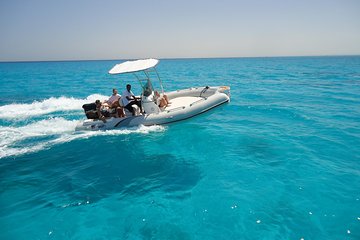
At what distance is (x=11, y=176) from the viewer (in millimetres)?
6949

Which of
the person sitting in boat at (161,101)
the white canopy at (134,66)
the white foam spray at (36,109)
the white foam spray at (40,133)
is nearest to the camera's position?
the white foam spray at (40,133)

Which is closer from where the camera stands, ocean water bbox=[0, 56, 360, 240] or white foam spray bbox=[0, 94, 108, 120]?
ocean water bbox=[0, 56, 360, 240]

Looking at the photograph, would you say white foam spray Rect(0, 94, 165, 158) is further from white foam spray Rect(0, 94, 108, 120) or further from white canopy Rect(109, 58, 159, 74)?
white canopy Rect(109, 58, 159, 74)

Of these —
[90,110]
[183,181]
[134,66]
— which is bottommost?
[183,181]

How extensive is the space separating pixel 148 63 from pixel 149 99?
1.50m

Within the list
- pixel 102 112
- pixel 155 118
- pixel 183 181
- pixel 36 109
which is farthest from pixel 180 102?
pixel 36 109

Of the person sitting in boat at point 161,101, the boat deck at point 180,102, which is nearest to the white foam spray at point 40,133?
the person sitting in boat at point 161,101

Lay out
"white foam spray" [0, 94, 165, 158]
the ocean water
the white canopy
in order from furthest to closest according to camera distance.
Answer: the white canopy → "white foam spray" [0, 94, 165, 158] → the ocean water

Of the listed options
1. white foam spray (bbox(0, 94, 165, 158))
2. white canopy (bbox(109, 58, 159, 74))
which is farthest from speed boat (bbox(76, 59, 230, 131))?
white foam spray (bbox(0, 94, 165, 158))

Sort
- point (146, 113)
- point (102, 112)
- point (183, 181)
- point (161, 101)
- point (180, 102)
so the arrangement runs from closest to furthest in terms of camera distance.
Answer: point (183, 181), point (102, 112), point (146, 113), point (161, 101), point (180, 102)

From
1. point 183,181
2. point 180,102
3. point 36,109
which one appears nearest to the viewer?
point 183,181

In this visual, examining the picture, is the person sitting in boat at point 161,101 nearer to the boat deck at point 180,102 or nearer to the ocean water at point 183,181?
the boat deck at point 180,102

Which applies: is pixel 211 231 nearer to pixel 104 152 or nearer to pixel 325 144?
pixel 104 152

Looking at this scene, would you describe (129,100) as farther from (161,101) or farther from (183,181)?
(183,181)
